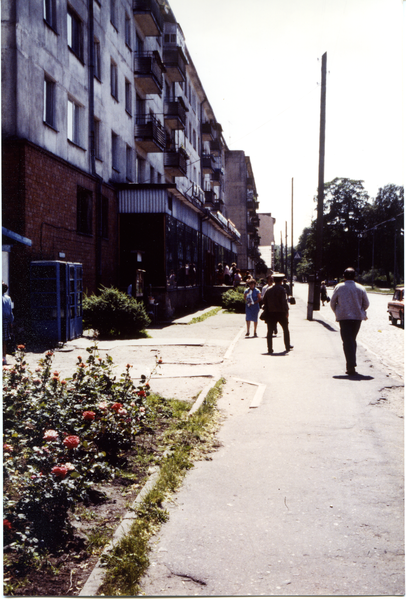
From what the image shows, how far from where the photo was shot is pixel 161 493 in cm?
387

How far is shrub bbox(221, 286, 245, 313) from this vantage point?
24812 mm

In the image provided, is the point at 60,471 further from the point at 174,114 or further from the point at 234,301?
the point at 174,114

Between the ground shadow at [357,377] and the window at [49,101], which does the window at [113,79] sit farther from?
the ground shadow at [357,377]

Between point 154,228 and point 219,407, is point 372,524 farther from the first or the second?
point 154,228

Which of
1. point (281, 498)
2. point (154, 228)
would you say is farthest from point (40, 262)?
point (154, 228)

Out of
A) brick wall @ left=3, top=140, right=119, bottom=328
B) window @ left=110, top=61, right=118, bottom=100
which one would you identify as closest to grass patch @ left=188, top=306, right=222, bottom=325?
brick wall @ left=3, top=140, right=119, bottom=328

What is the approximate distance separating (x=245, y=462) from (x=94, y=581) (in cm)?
221

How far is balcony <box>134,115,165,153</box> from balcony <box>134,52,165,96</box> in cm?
160

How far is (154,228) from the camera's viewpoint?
65.0ft

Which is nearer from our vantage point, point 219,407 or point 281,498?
point 281,498

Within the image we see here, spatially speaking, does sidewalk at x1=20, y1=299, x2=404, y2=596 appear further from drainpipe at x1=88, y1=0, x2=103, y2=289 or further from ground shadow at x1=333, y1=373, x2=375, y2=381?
drainpipe at x1=88, y1=0, x2=103, y2=289

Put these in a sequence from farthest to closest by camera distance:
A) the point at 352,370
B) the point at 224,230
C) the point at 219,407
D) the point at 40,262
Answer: the point at 224,230 < the point at 40,262 < the point at 352,370 < the point at 219,407

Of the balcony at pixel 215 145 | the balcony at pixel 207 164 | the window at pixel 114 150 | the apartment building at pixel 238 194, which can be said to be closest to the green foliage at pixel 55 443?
the window at pixel 114 150

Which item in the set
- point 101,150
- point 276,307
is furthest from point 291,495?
point 101,150
